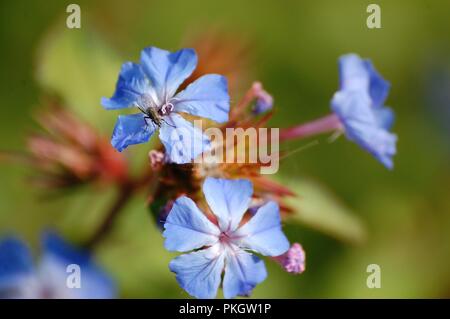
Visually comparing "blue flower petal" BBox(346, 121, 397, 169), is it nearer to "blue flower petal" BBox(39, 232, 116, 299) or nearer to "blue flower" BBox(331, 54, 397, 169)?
"blue flower" BBox(331, 54, 397, 169)

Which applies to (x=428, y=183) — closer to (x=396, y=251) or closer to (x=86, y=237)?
(x=396, y=251)

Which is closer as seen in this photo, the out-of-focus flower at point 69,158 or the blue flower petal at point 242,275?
the blue flower petal at point 242,275

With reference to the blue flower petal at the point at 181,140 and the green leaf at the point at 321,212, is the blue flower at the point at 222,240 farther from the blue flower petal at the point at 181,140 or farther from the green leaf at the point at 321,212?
the green leaf at the point at 321,212

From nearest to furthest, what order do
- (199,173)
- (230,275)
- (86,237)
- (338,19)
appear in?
(230,275), (199,173), (86,237), (338,19)

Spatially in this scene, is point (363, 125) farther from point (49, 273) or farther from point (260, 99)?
point (49, 273)


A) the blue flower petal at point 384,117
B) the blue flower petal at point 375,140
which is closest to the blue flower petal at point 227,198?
the blue flower petal at point 375,140

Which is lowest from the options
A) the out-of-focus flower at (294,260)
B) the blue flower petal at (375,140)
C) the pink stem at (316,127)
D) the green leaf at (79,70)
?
the out-of-focus flower at (294,260)
